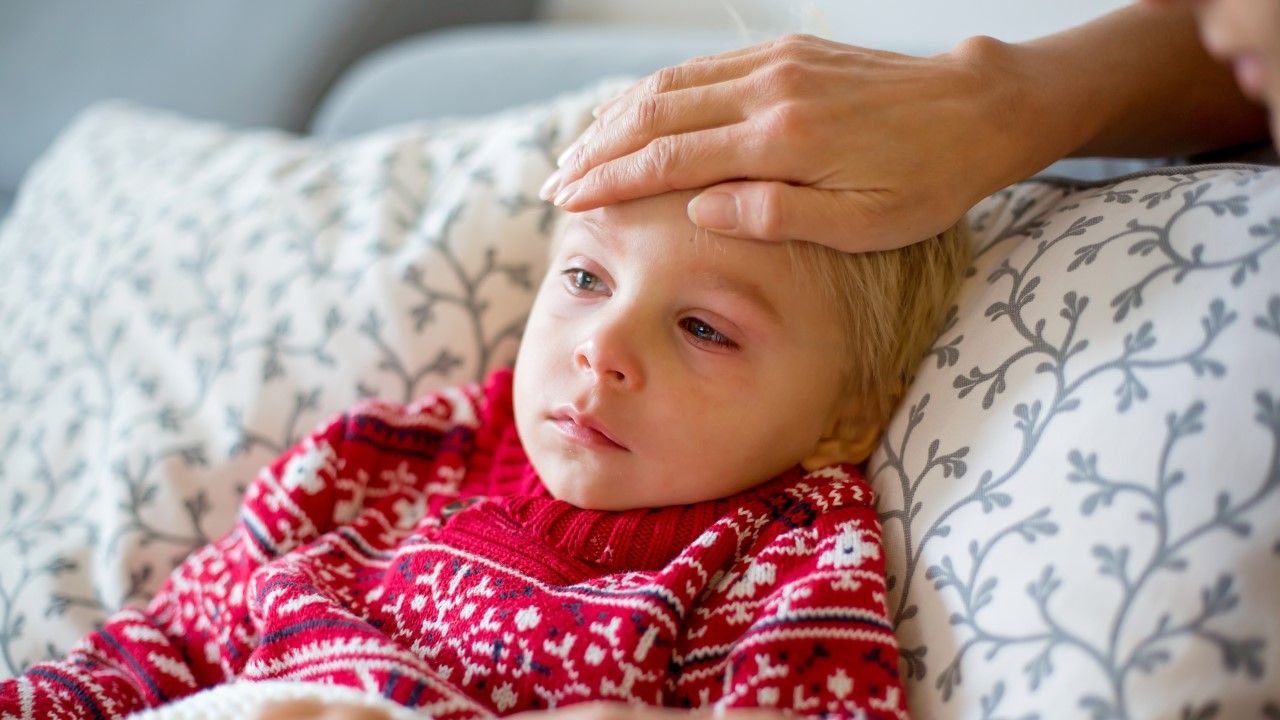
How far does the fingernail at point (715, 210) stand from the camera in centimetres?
82

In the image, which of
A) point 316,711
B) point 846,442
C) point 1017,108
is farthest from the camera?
point 846,442

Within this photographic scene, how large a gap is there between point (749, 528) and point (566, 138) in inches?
23.1

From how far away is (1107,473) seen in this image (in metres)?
0.68

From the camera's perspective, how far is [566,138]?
4.02 feet

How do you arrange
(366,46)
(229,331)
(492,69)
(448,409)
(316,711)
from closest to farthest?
(316,711) < (448,409) < (229,331) < (492,69) < (366,46)

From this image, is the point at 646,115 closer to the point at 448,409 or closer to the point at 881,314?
the point at 881,314

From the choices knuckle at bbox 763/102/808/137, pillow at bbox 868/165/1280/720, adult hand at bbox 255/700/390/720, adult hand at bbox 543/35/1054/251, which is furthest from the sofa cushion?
adult hand at bbox 255/700/390/720

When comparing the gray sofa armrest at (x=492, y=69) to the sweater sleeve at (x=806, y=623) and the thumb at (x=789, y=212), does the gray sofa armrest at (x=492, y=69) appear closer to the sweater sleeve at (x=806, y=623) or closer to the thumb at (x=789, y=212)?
the thumb at (x=789, y=212)

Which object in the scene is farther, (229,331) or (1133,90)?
(229,331)

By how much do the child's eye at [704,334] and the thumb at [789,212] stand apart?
0.10 m

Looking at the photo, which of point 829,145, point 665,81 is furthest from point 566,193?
point 829,145

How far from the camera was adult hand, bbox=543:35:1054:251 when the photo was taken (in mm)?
812

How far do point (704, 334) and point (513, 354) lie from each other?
0.37 metres

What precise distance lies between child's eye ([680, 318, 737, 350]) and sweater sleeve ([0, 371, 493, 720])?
33 centimetres
